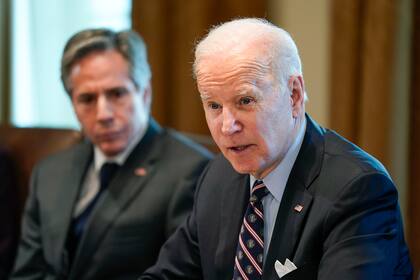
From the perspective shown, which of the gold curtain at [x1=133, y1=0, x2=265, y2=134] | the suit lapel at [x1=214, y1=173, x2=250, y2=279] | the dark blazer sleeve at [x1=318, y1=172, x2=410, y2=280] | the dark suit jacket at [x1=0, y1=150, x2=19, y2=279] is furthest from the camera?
the gold curtain at [x1=133, y1=0, x2=265, y2=134]

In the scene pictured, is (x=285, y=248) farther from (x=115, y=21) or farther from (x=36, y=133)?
(x=115, y=21)

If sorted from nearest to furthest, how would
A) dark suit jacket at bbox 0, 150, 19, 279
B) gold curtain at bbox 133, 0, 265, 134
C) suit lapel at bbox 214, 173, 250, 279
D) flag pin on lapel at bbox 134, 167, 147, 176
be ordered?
1. suit lapel at bbox 214, 173, 250, 279
2. flag pin on lapel at bbox 134, 167, 147, 176
3. dark suit jacket at bbox 0, 150, 19, 279
4. gold curtain at bbox 133, 0, 265, 134

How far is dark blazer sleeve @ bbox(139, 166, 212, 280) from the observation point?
2205 mm

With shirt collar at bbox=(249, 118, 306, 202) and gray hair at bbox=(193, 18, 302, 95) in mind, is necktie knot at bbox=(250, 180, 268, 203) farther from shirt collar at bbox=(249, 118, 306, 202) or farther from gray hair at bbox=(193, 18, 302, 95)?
gray hair at bbox=(193, 18, 302, 95)

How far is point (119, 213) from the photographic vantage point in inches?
109

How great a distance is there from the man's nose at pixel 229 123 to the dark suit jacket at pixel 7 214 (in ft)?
5.65

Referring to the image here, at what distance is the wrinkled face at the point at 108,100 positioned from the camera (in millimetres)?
2875

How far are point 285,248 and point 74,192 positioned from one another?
1306 mm

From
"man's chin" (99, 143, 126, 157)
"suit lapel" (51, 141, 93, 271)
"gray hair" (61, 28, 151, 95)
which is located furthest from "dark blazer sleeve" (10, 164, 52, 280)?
"gray hair" (61, 28, 151, 95)

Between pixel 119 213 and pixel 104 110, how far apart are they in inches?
16.2

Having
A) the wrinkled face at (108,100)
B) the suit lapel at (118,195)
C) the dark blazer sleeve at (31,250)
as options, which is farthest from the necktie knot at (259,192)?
the dark blazer sleeve at (31,250)

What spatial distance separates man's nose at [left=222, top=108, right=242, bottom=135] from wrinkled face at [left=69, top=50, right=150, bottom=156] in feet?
3.49

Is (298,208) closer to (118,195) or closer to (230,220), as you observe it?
(230,220)

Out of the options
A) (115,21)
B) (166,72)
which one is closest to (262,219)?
(166,72)
